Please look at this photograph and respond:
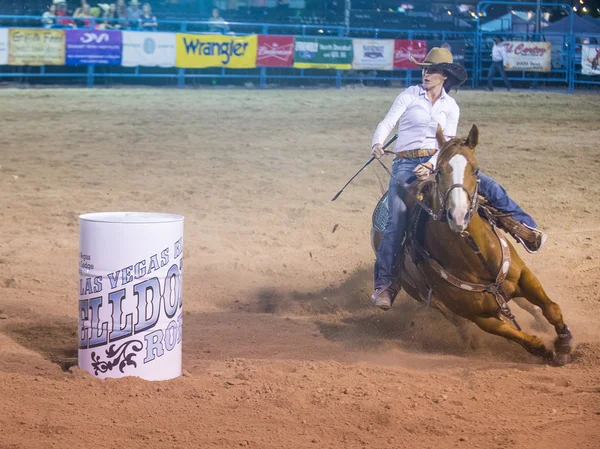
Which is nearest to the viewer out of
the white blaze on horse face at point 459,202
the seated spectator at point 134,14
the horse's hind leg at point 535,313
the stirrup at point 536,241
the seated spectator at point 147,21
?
the white blaze on horse face at point 459,202

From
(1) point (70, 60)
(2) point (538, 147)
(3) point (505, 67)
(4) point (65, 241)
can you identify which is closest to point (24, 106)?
(1) point (70, 60)

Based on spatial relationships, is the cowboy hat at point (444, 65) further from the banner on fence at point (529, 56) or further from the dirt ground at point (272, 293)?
the banner on fence at point (529, 56)

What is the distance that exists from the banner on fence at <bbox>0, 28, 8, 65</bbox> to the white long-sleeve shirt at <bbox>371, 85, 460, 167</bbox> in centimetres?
1591

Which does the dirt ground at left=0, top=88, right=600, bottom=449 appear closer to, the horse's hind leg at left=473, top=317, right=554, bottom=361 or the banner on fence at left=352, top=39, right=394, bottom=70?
the horse's hind leg at left=473, top=317, right=554, bottom=361

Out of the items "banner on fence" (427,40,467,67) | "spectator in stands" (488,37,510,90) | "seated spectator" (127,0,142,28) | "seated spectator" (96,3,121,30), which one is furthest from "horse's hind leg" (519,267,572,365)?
"banner on fence" (427,40,467,67)

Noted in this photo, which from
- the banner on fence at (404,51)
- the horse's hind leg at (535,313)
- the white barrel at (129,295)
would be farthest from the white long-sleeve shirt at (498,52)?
the white barrel at (129,295)

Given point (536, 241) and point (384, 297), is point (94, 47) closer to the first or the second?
point (384, 297)

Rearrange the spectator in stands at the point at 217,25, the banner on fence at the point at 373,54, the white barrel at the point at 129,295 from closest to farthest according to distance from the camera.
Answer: the white barrel at the point at 129,295 → the spectator in stands at the point at 217,25 → the banner on fence at the point at 373,54

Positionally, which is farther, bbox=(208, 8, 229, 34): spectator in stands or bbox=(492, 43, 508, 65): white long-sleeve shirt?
bbox=(492, 43, 508, 65): white long-sleeve shirt

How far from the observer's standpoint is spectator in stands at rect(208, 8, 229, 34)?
2270 centimetres

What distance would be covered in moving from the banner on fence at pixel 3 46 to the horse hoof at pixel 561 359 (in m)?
17.3

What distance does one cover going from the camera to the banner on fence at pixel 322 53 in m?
24.1

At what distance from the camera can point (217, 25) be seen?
23500mm

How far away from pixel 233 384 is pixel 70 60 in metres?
17.2
